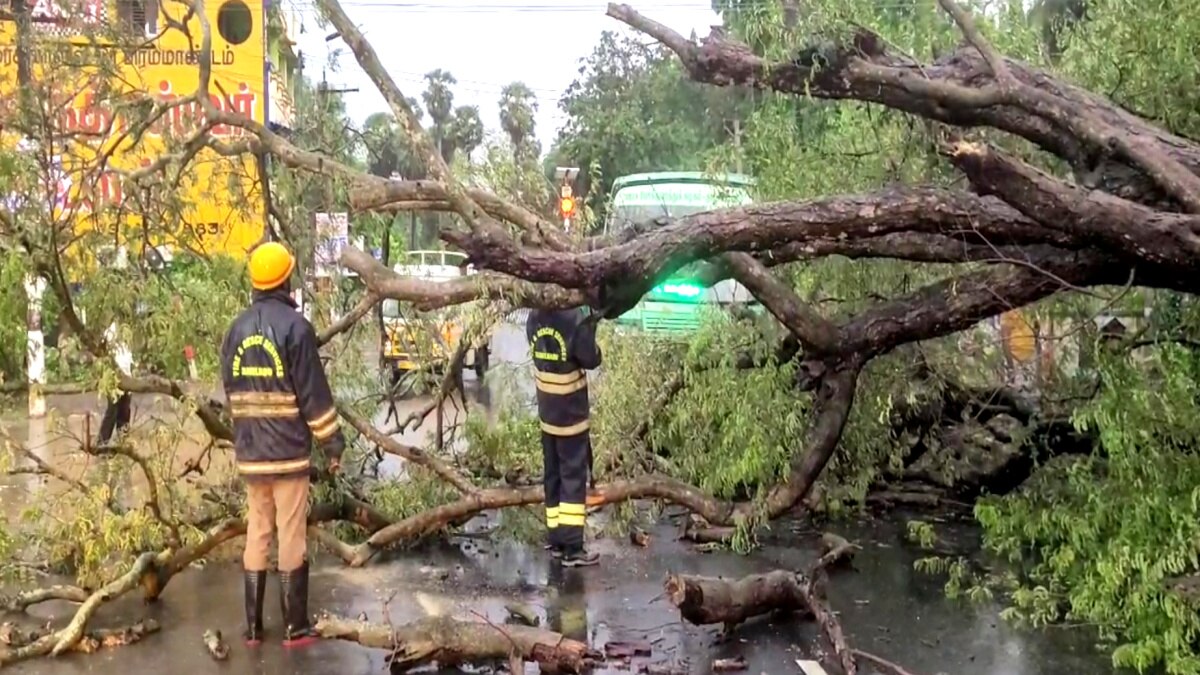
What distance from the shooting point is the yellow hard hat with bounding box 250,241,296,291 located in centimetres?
533

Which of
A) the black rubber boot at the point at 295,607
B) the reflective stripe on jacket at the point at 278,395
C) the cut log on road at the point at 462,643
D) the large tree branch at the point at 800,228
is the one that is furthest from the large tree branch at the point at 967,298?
the black rubber boot at the point at 295,607

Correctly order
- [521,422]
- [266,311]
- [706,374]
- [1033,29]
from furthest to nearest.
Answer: [521,422] < [706,374] < [1033,29] < [266,311]

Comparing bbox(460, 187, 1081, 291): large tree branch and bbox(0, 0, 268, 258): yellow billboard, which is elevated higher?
bbox(0, 0, 268, 258): yellow billboard

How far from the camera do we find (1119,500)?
5359 millimetres

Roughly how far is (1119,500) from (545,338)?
2.92 metres

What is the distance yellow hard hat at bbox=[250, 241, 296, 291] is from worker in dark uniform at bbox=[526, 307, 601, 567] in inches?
60.0

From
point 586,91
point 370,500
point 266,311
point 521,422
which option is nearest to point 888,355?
point 521,422

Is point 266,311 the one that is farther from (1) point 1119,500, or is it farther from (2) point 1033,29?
(2) point 1033,29

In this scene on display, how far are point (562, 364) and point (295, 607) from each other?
198cm

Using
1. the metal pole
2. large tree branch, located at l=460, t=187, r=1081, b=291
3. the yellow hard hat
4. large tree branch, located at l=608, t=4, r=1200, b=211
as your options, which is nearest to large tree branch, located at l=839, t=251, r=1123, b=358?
large tree branch, located at l=460, t=187, r=1081, b=291

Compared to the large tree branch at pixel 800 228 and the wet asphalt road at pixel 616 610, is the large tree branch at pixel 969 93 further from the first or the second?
the wet asphalt road at pixel 616 610

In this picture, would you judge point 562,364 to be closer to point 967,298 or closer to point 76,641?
point 967,298

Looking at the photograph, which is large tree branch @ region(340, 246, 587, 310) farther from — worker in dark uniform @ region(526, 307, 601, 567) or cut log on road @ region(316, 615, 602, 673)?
cut log on road @ region(316, 615, 602, 673)

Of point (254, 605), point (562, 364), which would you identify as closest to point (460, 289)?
point (562, 364)
